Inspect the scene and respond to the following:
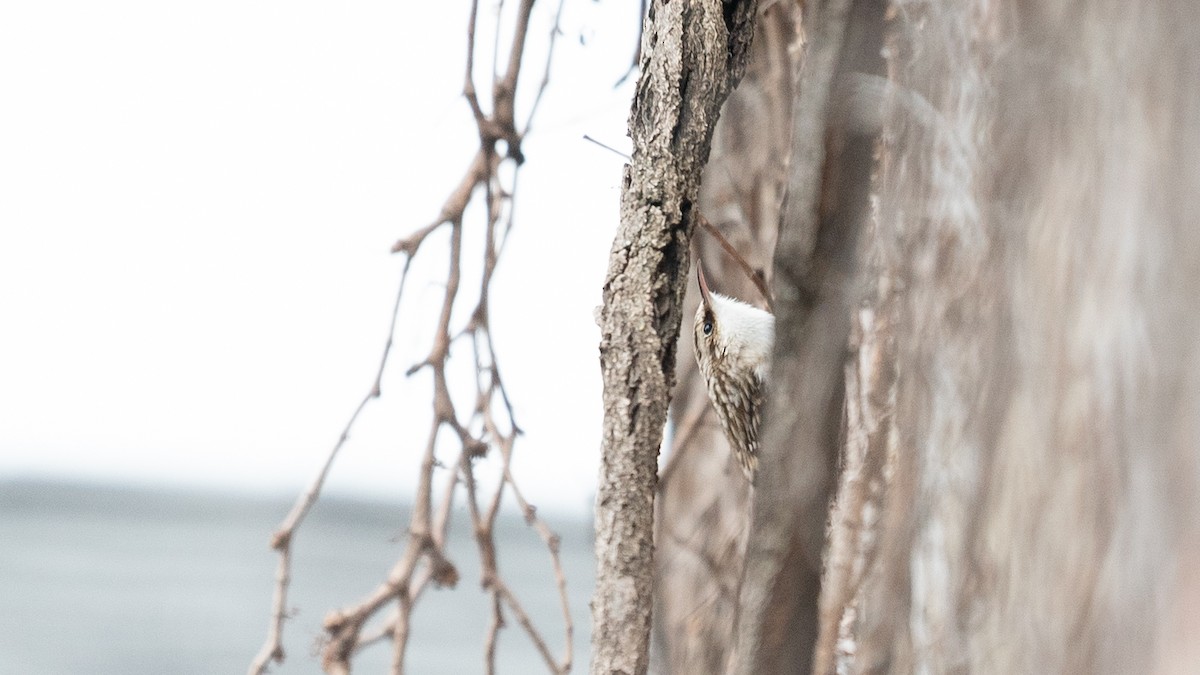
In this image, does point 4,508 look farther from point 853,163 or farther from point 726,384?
point 853,163

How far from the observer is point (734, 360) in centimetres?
167

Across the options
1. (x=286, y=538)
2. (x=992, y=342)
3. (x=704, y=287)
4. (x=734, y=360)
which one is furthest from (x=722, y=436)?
(x=992, y=342)

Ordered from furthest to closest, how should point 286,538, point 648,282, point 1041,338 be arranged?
point 286,538
point 648,282
point 1041,338

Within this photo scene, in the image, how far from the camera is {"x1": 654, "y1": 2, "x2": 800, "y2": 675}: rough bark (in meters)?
1.41

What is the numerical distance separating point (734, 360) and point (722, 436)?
154mm

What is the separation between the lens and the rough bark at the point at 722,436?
4.62 ft

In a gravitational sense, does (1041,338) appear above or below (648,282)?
below

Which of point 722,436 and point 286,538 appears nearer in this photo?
point 286,538

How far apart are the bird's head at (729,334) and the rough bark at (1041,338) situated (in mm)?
1192

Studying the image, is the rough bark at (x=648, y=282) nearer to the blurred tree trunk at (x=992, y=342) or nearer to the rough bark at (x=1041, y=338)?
the blurred tree trunk at (x=992, y=342)

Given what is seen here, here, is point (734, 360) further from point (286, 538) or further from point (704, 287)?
point (286, 538)

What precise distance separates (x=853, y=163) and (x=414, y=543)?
3.86 ft

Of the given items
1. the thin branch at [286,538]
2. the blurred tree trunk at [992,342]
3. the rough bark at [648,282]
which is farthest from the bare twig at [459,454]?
the blurred tree trunk at [992,342]

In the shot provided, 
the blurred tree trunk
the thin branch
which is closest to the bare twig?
the thin branch
